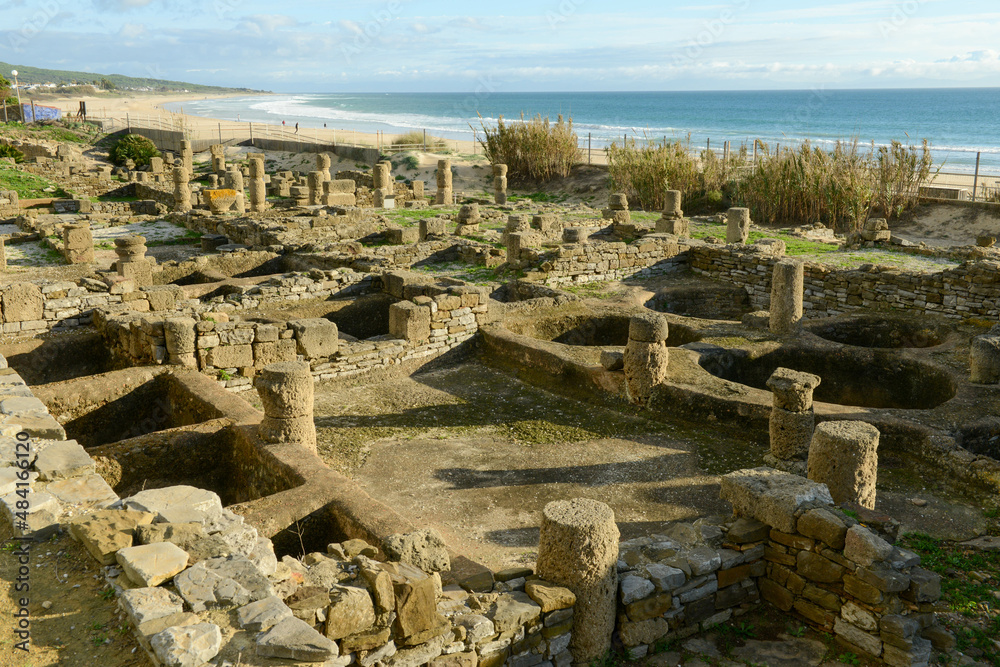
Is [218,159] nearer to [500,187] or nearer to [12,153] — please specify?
[12,153]

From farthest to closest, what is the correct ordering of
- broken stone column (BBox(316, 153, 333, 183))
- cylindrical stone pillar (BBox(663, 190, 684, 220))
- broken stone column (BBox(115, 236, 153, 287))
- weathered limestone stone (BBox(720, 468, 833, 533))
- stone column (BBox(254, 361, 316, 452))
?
broken stone column (BBox(316, 153, 333, 183)) → cylindrical stone pillar (BBox(663, 190, 684, 220)) → broken stone column (BBox(115, 236, 153, 287)) → stone column (BBox(254, 361, 316, 452)) → weathered limestone stone (BBox(720, 468, 833, 533))

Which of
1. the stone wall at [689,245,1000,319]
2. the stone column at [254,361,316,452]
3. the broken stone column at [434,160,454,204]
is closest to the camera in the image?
the stone column at [254,361,316,452]

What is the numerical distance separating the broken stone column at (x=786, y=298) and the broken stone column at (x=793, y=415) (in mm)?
4236

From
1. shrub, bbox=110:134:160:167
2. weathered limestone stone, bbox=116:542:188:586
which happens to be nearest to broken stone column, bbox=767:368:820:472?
weathered limestone stone, bbox=116:542:188:586

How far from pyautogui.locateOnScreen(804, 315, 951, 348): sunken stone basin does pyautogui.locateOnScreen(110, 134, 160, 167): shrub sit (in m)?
37.3

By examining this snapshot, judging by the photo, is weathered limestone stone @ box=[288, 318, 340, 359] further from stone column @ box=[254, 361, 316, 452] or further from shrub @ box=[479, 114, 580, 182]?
shrub @ box=[479, 114, 580, 182]

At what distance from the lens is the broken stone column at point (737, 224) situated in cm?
2133

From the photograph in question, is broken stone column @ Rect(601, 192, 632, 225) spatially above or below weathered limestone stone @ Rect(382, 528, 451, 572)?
above

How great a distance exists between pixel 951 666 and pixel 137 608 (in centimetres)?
553

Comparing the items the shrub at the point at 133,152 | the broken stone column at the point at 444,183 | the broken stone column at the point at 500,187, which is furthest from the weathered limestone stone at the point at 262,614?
the shrub at the point at 133,152

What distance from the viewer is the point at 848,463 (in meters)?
7.61

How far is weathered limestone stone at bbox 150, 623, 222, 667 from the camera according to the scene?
403cm

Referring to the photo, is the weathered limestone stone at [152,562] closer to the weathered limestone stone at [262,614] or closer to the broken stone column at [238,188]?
the weathered limestone stone at [262,614]

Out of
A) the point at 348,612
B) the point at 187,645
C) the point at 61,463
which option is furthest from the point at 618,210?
the point at 187,645
